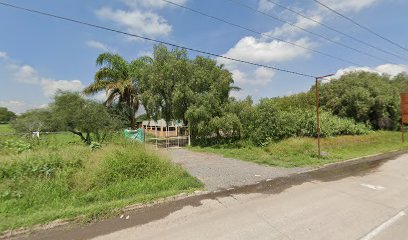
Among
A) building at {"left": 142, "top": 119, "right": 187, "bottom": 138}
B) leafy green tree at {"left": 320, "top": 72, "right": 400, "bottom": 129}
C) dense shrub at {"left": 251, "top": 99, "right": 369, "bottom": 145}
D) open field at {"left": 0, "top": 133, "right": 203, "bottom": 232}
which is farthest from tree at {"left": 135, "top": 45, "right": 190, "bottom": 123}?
leafy green tree at {"left": 320, "top": 72, "right": 400, "bottom": 129}

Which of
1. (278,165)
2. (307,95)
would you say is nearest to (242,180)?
(278,165)

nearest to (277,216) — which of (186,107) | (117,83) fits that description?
(186,107)

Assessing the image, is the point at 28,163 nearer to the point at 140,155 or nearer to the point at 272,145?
the point at 140,155

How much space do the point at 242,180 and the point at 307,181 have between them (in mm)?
2210

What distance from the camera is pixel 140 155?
7.63 m

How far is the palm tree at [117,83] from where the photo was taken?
2067cm

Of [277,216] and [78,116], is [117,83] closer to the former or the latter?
[78,116]

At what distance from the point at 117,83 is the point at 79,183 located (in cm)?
1578

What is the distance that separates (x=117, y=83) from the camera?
20.8 metres

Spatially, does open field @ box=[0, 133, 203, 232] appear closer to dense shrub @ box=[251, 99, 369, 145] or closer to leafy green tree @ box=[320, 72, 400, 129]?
dense shrub @ box=[251, 99, 369, 145]

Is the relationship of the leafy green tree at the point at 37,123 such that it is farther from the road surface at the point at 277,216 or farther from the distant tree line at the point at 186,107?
the road surface at the point at 277,216

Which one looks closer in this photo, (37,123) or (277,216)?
(277,216)

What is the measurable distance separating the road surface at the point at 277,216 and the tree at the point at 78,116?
9788 millimetres

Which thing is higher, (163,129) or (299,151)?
(163,129)
